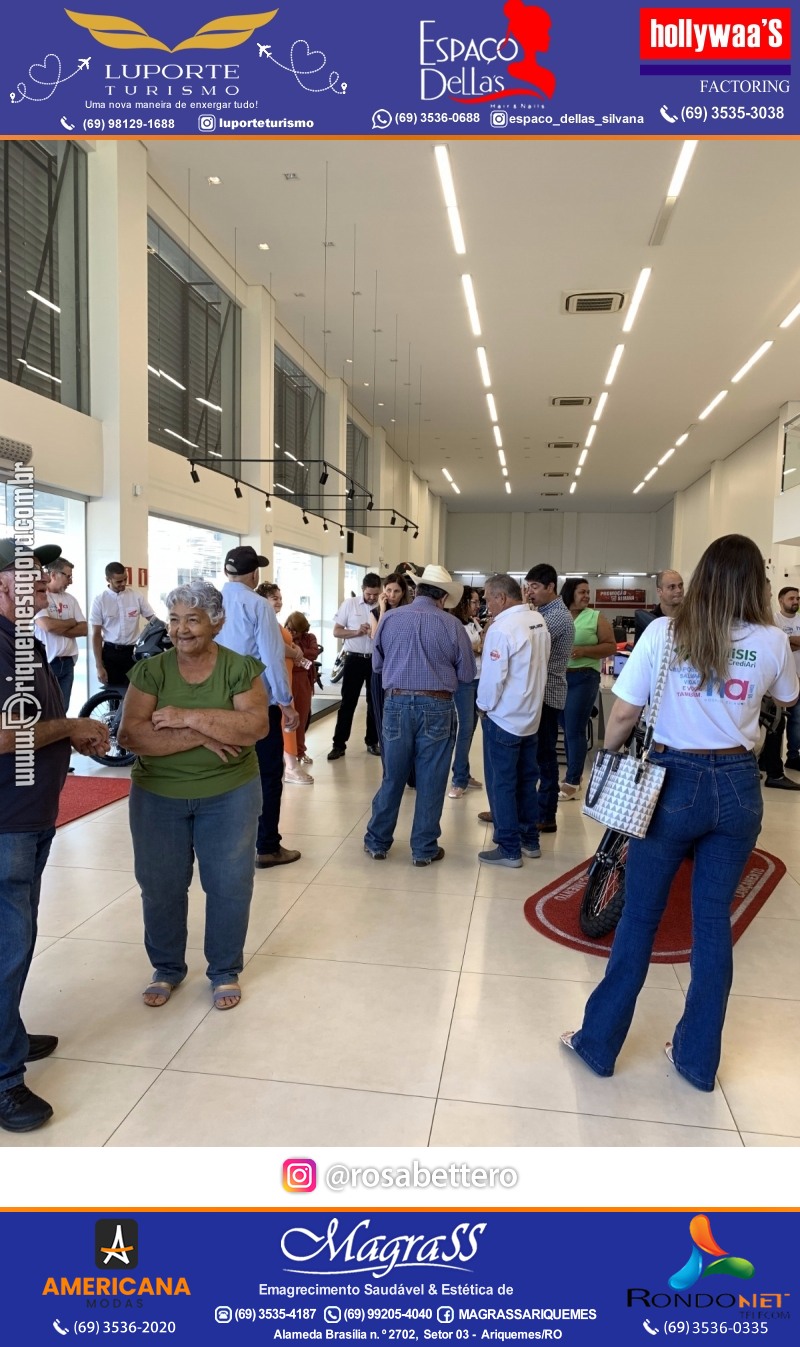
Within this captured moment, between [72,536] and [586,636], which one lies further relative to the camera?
[72,536]

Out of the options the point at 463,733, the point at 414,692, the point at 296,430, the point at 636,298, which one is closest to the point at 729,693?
the point at 414,692

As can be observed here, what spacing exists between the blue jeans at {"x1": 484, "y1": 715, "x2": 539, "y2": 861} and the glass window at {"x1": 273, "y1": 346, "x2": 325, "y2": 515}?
7554mm

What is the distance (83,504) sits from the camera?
6266 millimetres

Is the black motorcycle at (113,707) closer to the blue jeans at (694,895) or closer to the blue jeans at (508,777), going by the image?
the blue jeans at (508,777)

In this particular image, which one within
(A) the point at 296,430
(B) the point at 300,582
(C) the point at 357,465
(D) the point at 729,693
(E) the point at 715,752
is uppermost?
(C) the point at 357,465

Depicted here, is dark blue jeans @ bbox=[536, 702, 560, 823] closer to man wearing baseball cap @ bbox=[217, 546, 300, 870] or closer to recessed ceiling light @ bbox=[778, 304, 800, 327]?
man wearing baseball cap @ bbox=[217, 546, 300, 870]

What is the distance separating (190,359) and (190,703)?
7.22m

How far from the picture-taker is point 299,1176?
1.75 m

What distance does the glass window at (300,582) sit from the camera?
39.4 feet
